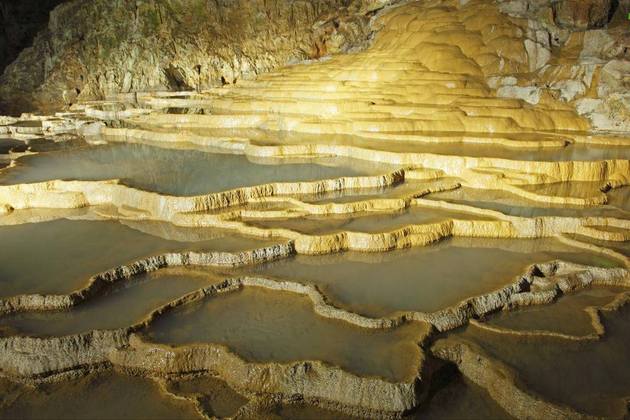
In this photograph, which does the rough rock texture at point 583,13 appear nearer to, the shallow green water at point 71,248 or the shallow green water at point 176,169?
the shallow green water at point 176,169

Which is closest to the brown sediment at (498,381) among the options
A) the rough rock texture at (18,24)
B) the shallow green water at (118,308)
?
the shallow green water at (118,308)

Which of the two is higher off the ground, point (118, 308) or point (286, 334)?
point (118, 308)

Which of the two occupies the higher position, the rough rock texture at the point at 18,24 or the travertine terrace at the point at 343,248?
the rough rock texture at the point at 18,24

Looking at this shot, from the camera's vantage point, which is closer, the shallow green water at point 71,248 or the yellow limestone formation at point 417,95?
the shallow green water at point 71,248

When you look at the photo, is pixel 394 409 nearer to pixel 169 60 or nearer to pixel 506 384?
pixel 506 384

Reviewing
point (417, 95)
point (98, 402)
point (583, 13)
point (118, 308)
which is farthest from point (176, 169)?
point (583, 13)

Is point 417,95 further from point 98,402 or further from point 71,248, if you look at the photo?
point 98,402

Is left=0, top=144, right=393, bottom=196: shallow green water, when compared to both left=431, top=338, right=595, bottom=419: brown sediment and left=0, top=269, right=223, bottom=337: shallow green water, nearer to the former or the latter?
left=0, top=269, right=223, bottom=337: shallow green water

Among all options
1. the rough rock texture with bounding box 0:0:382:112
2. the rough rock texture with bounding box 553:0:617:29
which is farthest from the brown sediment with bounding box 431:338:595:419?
the rough rock texture with bounding box 0:0:382:112
